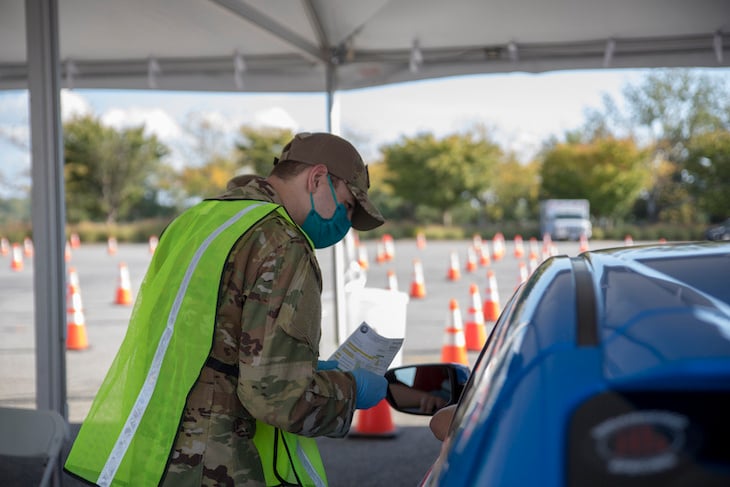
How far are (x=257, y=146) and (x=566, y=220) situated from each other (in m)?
23.6

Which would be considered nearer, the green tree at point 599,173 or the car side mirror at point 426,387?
the car side mirror at point 426,387

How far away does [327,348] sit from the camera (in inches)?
318

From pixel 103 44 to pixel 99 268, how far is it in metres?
18.6

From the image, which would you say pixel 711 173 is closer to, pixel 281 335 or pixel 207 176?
pixel 207 176

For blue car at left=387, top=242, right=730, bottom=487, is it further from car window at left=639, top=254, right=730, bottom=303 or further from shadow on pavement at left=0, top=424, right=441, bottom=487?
shadow on pavement at left=0, top=424, right=441, bottom=487

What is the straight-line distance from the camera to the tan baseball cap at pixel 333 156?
253cm

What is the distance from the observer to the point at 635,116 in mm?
52781

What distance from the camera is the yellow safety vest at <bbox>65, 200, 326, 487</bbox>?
2.20 meters

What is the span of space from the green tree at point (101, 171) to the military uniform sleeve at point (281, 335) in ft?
166

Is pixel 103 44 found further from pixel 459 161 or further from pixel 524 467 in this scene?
pixel 459 161

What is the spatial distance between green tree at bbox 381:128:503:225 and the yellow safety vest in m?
49.9

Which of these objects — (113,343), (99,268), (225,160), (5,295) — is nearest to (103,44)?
(113,343)

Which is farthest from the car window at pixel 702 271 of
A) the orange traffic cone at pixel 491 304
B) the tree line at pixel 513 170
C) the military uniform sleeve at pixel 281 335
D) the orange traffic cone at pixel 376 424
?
the tree line at pixel 513 170

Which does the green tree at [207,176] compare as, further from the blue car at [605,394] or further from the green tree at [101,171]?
the blue car at [605,394]
